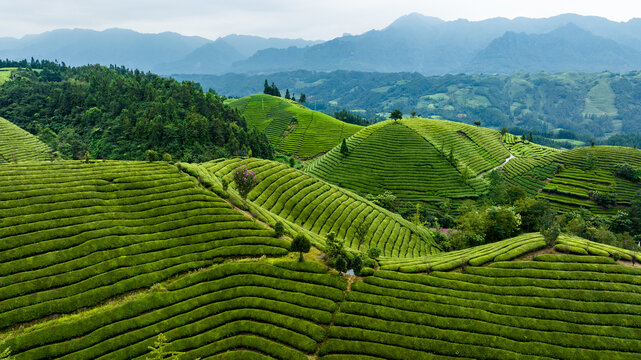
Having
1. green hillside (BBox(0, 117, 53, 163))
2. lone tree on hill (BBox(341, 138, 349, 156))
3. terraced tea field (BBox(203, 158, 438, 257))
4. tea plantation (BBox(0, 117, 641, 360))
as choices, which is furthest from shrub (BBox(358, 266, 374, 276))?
green hillside (BBox(0, 117, 53, 163))

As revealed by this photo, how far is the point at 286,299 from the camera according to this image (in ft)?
111

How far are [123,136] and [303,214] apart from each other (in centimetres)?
9229

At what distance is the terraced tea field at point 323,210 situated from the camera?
193 feet

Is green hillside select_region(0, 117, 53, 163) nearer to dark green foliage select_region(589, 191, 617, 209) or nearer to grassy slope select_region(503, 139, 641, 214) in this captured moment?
grassy slope select_region(503, 139, 641, 214)

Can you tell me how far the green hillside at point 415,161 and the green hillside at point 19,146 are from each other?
98.3 m

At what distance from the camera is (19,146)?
105875mm

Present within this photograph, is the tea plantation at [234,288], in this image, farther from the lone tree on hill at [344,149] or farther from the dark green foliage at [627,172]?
the dark green foliage at [627,172]

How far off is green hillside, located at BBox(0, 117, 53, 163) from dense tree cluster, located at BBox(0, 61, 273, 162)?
4.40 meters

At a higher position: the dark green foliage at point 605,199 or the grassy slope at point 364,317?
the grassy slope at point 364,317

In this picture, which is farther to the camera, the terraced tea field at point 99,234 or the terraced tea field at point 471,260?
the terraced tea field at point 471,260

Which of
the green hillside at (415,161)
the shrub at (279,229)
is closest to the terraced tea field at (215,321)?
the shrub at (279,229)

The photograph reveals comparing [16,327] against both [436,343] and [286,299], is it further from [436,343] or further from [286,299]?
[436,343]

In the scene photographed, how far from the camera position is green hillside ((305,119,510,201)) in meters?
102

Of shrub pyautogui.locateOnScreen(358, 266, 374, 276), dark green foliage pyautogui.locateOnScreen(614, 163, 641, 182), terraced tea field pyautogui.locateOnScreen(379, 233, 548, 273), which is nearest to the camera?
shrub pyautogui.locateOnScreen(358, 266, 374, 276)
